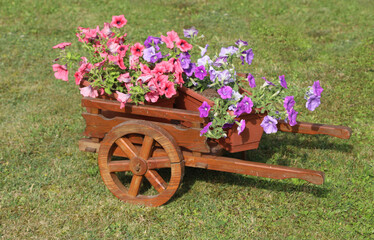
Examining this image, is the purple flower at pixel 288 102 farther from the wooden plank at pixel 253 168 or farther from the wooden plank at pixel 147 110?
the wooden plank at pixel 147 110

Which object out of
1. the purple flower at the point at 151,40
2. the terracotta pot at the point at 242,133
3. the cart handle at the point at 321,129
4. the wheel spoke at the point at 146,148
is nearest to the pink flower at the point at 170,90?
the terracotta pot at the point at 242,133

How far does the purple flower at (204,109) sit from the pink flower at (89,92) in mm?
835

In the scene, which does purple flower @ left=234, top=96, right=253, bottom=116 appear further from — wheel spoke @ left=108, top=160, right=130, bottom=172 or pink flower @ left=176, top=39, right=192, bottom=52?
wheel spoke @ left=108, top=160, right=130, bottom=172

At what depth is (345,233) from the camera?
10.6 feet

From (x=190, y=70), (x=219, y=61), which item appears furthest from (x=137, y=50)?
(x=219, y=61)

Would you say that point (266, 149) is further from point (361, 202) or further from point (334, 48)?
point (334, 48)

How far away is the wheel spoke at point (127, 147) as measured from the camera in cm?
320

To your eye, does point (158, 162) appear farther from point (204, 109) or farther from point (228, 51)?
point (228, 51)

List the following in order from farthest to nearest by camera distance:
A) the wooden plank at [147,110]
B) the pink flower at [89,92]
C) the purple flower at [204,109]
→ the pink flower at [89,92]
the wooden plank at [147,110]
the purple flower at [204,109]

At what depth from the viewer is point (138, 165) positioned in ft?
10.6

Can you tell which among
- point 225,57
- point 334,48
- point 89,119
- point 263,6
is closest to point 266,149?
point 225,57

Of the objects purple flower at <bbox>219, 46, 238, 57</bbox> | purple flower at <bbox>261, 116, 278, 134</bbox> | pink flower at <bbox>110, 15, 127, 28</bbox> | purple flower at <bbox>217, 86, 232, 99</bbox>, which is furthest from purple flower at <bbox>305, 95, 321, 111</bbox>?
pink flower at <bbox>110, 15, 127, 28</bbox>

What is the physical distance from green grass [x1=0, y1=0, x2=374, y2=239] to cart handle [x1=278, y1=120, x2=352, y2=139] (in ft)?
2.09

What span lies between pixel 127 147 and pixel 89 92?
1.63 feet
